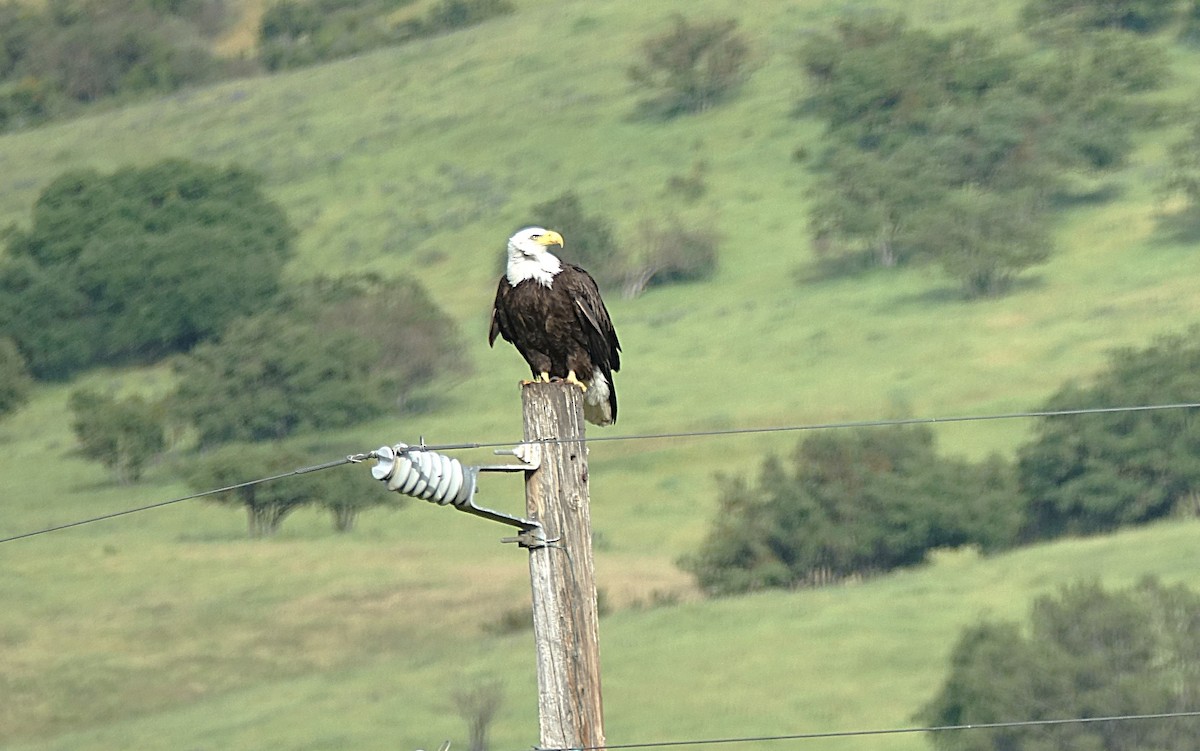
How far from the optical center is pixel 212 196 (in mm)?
94625

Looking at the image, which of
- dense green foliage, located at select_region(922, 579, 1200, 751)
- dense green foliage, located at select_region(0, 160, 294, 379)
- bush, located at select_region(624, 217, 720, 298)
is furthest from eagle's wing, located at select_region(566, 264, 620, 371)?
dense green foliage, located at select_region(0, 160, 294, 379)

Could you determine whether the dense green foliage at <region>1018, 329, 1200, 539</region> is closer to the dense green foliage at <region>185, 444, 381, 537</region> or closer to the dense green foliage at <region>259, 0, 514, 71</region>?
the dense green foliage at <region>185, 444, 381, 537</region>

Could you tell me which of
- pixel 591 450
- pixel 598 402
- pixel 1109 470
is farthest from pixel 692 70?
pixel 598 402

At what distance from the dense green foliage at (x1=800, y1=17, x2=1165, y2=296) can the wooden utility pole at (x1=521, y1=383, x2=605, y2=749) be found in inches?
2425

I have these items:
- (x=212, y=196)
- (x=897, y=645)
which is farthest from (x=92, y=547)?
(x=212, y=196)

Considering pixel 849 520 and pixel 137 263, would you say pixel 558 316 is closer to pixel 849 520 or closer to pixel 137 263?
pixel 849 520

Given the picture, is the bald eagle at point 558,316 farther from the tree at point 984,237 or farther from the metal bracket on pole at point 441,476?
the tree at point 984,237

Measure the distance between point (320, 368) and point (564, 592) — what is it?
215 ft

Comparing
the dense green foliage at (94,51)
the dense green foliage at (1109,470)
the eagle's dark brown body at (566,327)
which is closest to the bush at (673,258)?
the dense green foliage at (1109,470)

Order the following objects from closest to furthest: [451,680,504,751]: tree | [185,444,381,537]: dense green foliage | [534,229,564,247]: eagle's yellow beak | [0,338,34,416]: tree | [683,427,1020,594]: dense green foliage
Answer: [534,229,564,247]: eagle's yellow beak < [451,680,504,751]: tree < [683,427,1020,594]: dense green foliage < [185,444,381,537]: dense green foliage < [0,338,34,416]: tree

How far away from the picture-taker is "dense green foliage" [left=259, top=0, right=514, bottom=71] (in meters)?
127

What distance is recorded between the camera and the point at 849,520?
51.0 metres

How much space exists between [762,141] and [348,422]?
26959 mm

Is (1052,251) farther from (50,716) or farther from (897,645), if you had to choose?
(50,716)
